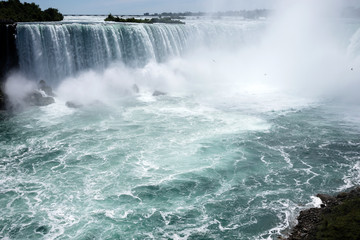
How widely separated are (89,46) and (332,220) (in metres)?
21.0

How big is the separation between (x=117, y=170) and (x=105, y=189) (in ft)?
4.73

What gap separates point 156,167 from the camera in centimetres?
1250

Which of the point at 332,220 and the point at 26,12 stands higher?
the point at 26,12

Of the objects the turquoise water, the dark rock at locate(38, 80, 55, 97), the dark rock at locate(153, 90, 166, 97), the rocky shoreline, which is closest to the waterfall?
the dark rock at locate(38, 80, 55, 97)

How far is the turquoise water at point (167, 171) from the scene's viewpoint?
9.18m

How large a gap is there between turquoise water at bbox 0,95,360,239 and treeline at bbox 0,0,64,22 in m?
16.1

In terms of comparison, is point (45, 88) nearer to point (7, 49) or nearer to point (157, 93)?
point (7, 49)

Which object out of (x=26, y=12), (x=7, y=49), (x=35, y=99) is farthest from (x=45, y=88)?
(x=26, y=12)

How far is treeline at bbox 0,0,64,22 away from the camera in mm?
30094

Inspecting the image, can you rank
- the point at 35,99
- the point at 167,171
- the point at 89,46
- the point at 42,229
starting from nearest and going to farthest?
the point at 42,229 → the point at 167,171 → the point at 35,99 → the point at 89,46

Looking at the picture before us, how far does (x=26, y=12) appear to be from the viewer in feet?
108

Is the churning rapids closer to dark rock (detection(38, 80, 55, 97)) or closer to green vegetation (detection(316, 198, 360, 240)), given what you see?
dark rock (detection(38, 80, 55, 97))

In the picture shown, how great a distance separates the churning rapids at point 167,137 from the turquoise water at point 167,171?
5 cm

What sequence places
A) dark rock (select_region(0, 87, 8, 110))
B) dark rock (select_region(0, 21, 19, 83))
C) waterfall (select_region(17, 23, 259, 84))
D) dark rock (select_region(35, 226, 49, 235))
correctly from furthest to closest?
waterfall (select_region(17, 23, 259, 84)), dark rock (select_region(0, 21, 19, 83)), dark rock (select_region(0, 87, 8, 110)), dark rock (select_region(35, 226, 49, 235))
